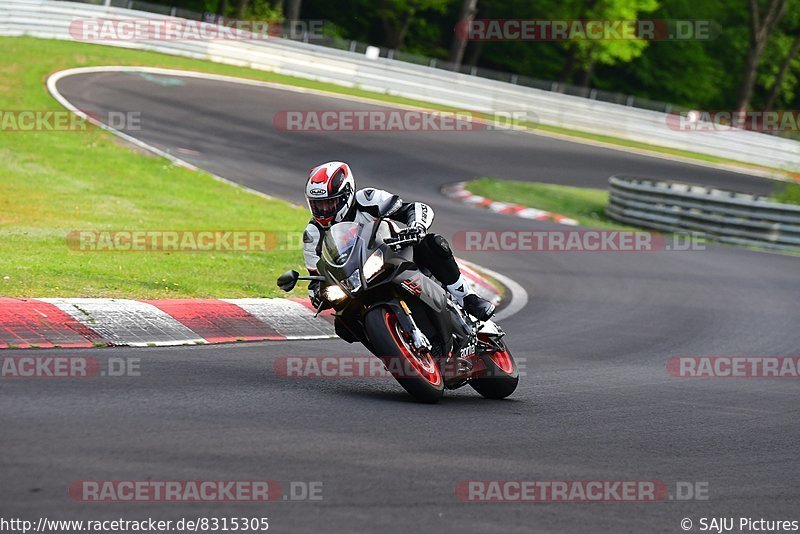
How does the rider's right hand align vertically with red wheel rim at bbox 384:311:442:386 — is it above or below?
above

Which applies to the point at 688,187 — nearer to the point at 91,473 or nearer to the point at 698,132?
the point at 698,132

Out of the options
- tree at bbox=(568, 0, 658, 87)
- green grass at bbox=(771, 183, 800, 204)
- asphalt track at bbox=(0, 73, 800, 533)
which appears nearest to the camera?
asphalt track at bbox=(0, 73, 800, 533)

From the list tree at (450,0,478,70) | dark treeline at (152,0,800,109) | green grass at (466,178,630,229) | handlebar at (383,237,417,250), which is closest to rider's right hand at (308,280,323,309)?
handlebar at (383,237,417,250)

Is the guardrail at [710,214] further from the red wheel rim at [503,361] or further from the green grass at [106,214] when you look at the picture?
the red wheel rim at [503,361]

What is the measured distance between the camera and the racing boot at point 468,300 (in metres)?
7.97

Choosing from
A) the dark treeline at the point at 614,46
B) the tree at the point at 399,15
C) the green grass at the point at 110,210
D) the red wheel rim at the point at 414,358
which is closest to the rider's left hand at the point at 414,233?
the red wheel rim at the point at 414,358

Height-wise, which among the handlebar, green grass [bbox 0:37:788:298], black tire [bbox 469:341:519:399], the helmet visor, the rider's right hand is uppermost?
the helmet visor

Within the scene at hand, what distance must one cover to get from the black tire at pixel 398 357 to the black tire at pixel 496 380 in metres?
0.84

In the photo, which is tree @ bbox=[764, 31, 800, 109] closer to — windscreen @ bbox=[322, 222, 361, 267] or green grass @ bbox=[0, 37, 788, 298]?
green grass @ bbox=[0, 37, 788, 298]

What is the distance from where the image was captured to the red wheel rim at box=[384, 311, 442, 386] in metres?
7.11

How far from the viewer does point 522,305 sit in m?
13.1

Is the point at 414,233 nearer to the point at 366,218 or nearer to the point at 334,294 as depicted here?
the point at 366,218

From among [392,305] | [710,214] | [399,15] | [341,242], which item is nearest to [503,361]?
[392,305]

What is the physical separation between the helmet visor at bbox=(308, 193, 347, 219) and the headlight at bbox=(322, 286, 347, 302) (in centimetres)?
49
